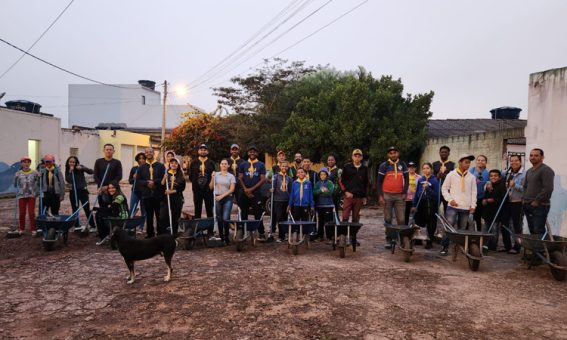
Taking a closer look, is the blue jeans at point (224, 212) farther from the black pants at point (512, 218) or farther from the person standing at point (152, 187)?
the black pants at point (512, 218)

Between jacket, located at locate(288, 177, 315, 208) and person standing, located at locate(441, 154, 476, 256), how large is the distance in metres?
2.45

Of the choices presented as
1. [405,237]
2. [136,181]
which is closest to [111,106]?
[136,181]

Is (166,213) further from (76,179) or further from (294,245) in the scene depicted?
(294,245)

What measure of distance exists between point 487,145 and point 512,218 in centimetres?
585

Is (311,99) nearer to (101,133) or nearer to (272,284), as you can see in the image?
(272,284)

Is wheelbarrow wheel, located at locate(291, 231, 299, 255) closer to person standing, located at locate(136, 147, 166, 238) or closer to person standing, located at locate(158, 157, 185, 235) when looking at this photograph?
person standing, located at locate(158, 157, 185, 235)

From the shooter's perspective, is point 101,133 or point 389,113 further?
point 101,133

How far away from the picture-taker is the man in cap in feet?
24.2

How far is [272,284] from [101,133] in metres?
25.6

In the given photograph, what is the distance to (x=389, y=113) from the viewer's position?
15484mm

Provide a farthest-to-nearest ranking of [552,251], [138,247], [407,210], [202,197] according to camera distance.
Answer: [407,210], [202,197], [552,251], [138,247]

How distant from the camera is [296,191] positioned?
25.5 feet

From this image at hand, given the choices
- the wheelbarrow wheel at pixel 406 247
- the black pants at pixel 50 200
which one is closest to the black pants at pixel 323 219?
the wheelbarrow wheel at pixel 406 247

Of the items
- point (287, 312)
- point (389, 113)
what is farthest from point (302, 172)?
point (389, 113)
